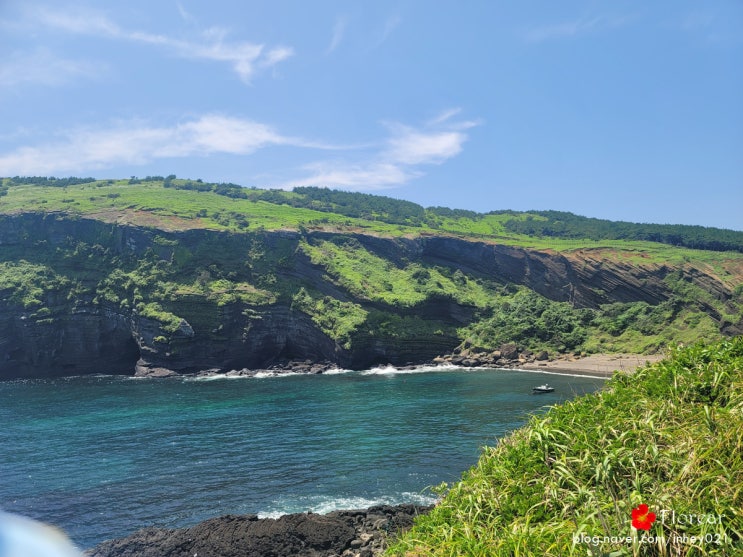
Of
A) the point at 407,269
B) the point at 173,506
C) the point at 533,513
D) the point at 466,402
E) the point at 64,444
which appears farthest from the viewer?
the point at 407,269

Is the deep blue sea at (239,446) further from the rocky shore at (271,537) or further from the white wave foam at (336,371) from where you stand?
the white wave foam at (336,371)

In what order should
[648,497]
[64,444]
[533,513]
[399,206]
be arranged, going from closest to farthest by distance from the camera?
[648,497] → [533,513] → [64,444] → [399,206]

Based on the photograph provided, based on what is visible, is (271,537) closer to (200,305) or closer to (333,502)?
(333,502)

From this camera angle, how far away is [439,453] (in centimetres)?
2953

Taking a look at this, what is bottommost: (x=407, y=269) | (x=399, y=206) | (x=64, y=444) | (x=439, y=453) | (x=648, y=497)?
(x=64, y=444)

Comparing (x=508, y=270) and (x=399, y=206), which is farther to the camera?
(x=399, y=206)

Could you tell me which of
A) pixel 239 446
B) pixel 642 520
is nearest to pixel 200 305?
pixel 239 446

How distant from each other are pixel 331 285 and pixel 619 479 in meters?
84.3

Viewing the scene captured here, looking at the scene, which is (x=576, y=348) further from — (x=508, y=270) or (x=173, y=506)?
(x=173, y=506)

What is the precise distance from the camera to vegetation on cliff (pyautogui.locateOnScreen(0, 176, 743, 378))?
82.6 metres

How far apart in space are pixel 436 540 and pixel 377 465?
2031 cm

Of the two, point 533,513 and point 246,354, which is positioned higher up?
point 533,513

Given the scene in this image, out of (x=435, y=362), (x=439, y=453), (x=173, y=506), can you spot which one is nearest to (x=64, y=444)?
(x=173, y=506)

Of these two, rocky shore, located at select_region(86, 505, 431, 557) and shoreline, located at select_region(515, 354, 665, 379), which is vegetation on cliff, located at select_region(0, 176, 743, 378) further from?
rocky shore, located at select_region(86, 505, 431, 557)
